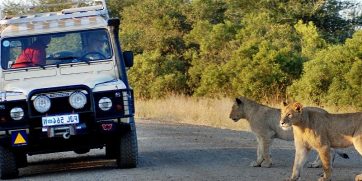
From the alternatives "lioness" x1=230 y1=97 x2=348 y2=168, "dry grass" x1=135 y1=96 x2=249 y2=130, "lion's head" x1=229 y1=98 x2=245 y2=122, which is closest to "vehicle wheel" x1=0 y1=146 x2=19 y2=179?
"lioness" x1=230 y1=97 x2=348 y2=168

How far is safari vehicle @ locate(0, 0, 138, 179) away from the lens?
10875 mm

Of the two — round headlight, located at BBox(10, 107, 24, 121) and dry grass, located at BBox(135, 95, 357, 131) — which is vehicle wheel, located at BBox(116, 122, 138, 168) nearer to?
round headlight, located at BBox(10, 107, 24, 121)

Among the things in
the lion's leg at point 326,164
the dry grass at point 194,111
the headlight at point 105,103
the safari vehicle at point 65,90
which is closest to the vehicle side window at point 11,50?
the safari vehicle at point 65,90

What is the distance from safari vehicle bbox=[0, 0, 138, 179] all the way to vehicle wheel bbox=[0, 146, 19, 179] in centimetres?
1

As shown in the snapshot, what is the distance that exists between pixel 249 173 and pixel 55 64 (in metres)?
3.10

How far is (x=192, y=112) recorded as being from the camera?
25.2 metres

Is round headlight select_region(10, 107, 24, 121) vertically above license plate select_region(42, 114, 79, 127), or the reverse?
round headlight select_region(10, 107, 24, 121)

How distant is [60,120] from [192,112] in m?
14.4

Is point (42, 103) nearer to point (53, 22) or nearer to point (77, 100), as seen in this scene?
point (77, 100)

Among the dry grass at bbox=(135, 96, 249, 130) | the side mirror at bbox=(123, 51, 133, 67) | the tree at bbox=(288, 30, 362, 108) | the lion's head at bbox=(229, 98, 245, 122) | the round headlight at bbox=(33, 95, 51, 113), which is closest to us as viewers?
the round headlight at bbox=(33, 95, 51, 113)

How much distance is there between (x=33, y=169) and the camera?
1286 cm

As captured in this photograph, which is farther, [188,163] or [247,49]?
A: [247,49]

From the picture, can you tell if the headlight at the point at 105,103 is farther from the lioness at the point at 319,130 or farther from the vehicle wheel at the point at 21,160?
the lioness at the point at 319,130

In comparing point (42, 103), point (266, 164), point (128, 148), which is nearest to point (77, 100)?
point (42, 103)
